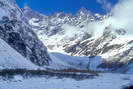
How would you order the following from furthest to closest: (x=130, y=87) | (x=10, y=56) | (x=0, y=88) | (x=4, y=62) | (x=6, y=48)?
(x=6, y=48) < (x=10, y=56) < (x=4, y=62) < (x=0, y=88) < (x=130, y=87)

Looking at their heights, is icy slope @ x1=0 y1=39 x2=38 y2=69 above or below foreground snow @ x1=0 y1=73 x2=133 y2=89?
above

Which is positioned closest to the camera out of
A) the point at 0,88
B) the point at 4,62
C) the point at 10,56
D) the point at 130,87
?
the point at 130,87

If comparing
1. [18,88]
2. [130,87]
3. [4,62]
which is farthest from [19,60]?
[130,87]

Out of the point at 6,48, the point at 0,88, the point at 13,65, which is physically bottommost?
the point at 0,88

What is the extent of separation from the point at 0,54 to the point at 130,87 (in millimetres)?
115441

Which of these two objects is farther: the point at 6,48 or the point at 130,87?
the point at 6,48

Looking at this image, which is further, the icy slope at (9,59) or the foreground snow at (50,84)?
the icy slope at (9,59)

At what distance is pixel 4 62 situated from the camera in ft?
448

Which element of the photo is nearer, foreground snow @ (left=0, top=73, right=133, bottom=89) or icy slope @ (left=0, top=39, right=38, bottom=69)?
foreground snow @ (left=0, top=73, right=133, bottom=89)

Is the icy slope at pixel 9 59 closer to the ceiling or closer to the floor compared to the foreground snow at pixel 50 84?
closer to the ceiling

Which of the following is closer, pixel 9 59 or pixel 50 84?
pixel 50 84

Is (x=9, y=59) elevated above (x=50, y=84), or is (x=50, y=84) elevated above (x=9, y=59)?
(x=9, y=59)

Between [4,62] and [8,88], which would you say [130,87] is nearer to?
[8,88]

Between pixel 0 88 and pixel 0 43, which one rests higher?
pixel 0 43
